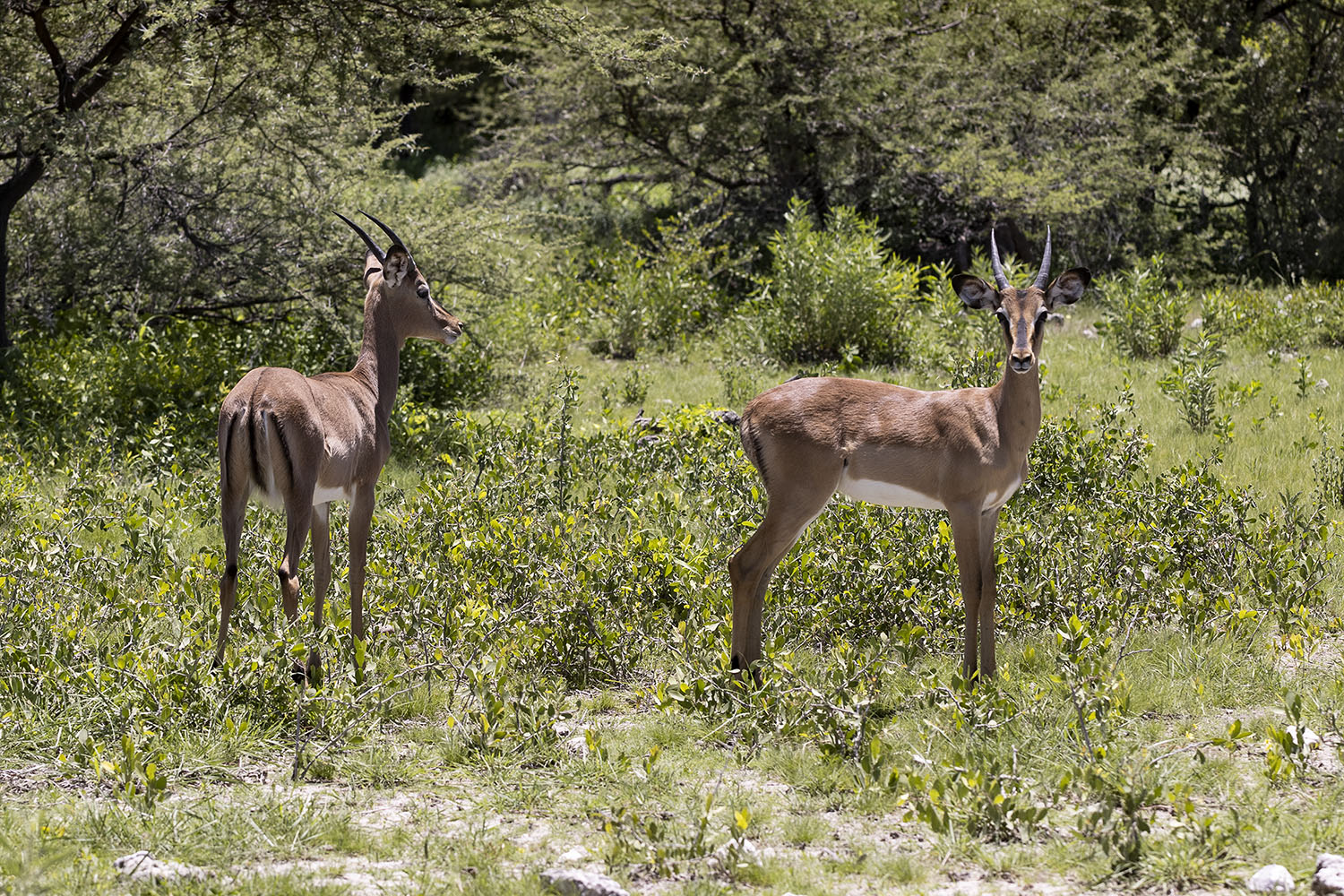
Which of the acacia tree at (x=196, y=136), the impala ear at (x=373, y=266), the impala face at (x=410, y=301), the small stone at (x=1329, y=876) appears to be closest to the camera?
the small stone at (x=1329, y=876)

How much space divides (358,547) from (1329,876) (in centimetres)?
403

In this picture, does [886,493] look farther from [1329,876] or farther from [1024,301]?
[1329,876]

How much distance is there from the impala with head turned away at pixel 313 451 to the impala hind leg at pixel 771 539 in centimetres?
167

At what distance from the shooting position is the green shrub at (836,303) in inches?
487

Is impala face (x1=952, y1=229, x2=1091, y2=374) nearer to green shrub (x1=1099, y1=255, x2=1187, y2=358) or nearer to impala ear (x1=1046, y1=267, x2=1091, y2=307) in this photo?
impala ear (x1=1046, y1=267, x2=1091, y2=307)

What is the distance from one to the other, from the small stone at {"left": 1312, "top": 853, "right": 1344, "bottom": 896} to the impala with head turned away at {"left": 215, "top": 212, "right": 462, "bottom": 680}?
3785mm

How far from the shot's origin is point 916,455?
5.82 m

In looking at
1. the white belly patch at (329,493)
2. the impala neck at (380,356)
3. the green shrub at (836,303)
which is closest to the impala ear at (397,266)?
the impala neck at (380,356)

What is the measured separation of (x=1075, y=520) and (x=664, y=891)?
3.96 metres

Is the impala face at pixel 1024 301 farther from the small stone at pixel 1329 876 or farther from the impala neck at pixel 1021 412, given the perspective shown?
the small stone at pixel 1329 876

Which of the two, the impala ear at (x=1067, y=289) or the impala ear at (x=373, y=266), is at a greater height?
the impala ear at (x=1067, y=289)

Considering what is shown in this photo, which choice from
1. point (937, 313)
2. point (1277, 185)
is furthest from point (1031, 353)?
point (1277, 185)

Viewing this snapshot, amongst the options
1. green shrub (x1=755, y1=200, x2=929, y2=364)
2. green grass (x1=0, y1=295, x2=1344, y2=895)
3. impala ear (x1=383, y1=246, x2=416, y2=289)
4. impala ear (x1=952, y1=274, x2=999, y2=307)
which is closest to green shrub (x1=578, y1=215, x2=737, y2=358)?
green shrub (x1=755, y1=200, x2=929, y2=364)

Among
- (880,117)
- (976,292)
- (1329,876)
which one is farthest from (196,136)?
(1329,876)
